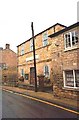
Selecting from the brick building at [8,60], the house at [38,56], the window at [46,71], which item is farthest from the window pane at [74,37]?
the brick building at [8,60]

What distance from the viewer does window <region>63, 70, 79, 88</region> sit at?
1341 cm

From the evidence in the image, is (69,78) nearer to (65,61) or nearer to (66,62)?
(66,62)

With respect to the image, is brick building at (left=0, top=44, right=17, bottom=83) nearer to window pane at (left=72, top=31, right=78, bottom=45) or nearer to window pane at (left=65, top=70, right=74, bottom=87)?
window pane at (left=65, top=70, right=74, bottom=87)

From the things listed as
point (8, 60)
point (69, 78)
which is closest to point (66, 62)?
point (69, 78)

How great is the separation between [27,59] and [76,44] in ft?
51.6

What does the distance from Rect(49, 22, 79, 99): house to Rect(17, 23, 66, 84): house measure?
23.5 ft

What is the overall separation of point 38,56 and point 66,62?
1135 centimetres

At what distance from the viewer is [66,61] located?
567 inches

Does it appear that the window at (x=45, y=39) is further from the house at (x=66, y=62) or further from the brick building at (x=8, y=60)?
the brick building at (x=8, y=60)

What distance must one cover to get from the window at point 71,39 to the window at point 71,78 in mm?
1925

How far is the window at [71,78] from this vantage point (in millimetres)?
13406

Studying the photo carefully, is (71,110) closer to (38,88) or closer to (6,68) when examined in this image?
(38,88)

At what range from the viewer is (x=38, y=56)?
83.7ft

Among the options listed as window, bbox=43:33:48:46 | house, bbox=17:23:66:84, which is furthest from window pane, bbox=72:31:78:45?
window, bbox=43:33:48:46
